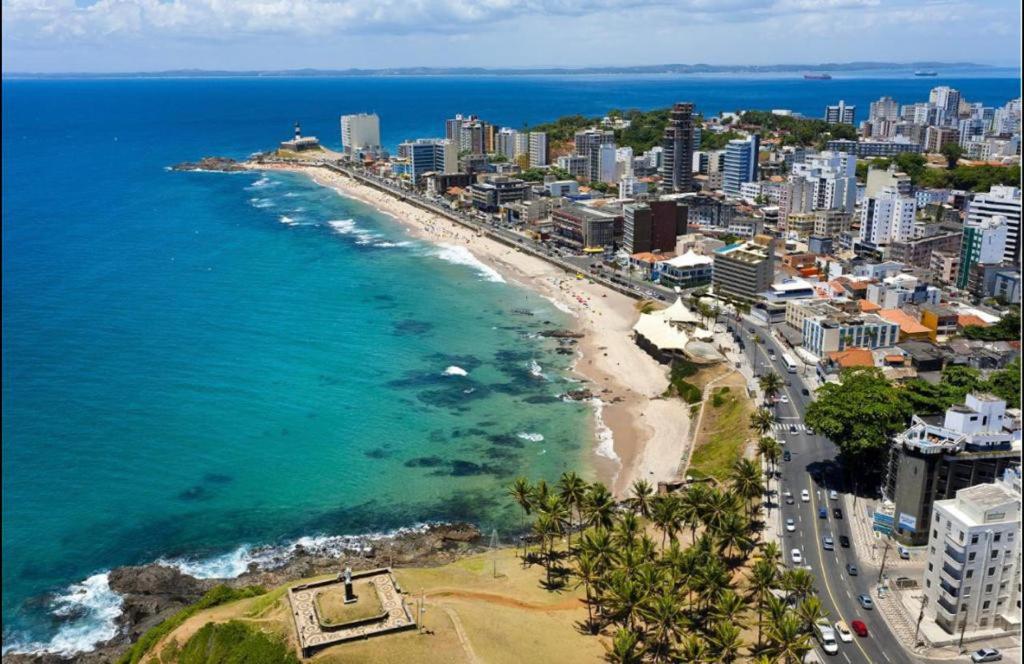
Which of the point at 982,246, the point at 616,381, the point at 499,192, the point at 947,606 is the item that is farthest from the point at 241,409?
the point at 499,192

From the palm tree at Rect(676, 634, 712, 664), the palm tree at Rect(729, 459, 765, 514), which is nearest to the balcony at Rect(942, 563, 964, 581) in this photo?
the palm tree at Rect(729, 459, 765, 514)

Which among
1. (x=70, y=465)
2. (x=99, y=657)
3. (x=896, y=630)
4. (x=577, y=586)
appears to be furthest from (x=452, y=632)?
(x=70, y=465)

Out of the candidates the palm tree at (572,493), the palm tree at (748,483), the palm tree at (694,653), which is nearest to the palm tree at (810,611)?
the palm tree at (694,653)

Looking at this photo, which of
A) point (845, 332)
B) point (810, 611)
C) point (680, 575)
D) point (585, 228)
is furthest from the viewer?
point (585, 228)

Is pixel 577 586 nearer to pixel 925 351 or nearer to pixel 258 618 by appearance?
pixel 258 618

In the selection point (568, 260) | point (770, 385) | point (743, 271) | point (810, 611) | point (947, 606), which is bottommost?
point (947, 606)

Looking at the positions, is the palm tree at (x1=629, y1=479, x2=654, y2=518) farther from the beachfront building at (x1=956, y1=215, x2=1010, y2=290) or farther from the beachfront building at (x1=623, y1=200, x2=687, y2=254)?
the beachfront building at (x1=623, y1=200, x2=687, y2=254)

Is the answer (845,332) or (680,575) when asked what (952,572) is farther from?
(845,332)

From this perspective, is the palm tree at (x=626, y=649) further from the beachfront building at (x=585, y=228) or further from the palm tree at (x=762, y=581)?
the beachfront building at (x=585, y=228)
